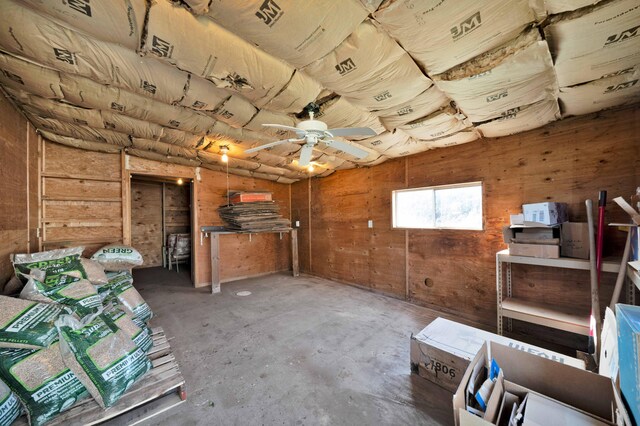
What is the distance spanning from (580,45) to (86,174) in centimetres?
530

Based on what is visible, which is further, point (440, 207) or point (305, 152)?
point (440, 207)

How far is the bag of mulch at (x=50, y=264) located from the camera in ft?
6.48

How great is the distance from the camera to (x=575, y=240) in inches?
86.9

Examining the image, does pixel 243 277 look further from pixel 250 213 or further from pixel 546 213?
pixel 546 213

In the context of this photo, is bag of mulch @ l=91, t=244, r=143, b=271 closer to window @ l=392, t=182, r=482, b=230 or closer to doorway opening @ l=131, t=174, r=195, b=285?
doorway opening @ l=131, t=174, r=195, b=285

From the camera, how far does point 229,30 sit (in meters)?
1.41

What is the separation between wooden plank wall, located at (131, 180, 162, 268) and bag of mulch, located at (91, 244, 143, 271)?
3.99 m

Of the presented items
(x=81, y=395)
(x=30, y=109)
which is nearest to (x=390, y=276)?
(x=81, y=395)

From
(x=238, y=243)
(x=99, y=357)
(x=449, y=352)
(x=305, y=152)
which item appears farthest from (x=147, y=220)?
(x=449, y=352)

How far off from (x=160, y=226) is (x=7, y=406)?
20.4 ft

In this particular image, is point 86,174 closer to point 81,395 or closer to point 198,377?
point 81,395

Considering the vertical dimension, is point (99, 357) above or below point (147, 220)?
below

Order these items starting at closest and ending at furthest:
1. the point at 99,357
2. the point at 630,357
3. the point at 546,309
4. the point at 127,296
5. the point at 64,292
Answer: the point at 630,357, the point at 99,357, the point at 64,292, the point at 546,309, the point at 127,296

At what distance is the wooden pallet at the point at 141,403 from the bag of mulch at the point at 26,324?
1.58 feet
